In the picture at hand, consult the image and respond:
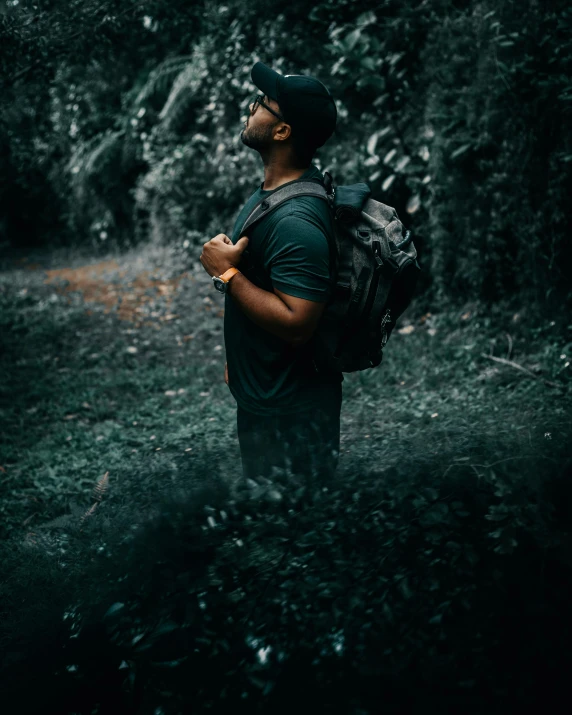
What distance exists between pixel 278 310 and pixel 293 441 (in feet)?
1.47

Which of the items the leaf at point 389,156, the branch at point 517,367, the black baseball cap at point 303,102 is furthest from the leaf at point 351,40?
the black baseball cap at point 303,102

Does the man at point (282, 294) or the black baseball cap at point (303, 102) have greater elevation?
the black baseball cap at point (303, 102)

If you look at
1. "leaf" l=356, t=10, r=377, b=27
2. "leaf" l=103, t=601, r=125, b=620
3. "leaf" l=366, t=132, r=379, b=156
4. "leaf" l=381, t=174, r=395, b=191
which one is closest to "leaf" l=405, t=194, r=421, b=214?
"leaf" l=381, t=174, r=395, b=191

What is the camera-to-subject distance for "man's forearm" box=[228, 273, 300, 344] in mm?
2172

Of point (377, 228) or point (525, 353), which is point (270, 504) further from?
point (525, 353)

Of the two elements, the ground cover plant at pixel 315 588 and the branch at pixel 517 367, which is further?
the branch at pixel 517 367

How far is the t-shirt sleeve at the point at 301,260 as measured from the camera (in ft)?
7.00

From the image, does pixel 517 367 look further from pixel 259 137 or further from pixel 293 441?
pixel 259 137

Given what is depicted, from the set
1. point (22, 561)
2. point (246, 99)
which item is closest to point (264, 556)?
point (22, 561)

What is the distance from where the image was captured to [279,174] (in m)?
2.39

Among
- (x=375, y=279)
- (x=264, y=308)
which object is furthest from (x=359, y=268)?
(x=264, y=308)

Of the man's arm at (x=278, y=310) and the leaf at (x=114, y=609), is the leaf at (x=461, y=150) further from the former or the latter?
the leaf at (x=114, y=609)

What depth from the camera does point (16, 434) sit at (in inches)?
210

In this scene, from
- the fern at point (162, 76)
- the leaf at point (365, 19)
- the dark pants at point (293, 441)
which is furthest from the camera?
the fern at point (162, 76)
